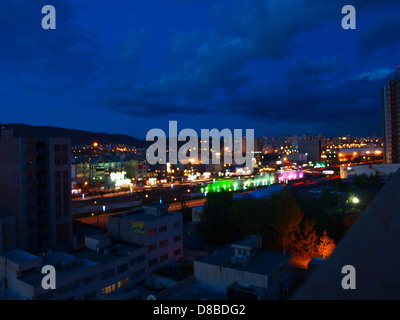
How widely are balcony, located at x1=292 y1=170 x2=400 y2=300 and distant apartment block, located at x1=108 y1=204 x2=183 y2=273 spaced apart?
24.5 feet

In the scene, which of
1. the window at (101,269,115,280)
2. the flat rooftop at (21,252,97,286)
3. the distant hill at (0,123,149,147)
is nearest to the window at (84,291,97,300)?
the window at (101,269,115,280)

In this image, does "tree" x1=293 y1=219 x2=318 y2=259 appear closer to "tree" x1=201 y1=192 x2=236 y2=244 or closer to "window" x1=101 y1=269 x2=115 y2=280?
"tree" x1=201 y1=192 x2=236 y2=244

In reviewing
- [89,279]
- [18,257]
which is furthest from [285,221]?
[18,257]

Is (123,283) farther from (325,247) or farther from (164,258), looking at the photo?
(325,247)

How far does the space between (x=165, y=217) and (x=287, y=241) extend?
3.94m

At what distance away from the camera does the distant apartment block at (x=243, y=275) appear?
538 cm

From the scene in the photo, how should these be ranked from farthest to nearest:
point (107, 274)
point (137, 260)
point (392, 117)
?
1. point (392, 117)
2. point (137, 260)
3. point (107, 274)

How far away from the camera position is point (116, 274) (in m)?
6.67

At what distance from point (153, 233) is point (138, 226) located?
47 centimetres

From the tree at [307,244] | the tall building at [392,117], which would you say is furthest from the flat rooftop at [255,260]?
the tall building at [392,117]

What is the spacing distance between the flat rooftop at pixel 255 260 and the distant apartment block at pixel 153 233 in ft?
6.81

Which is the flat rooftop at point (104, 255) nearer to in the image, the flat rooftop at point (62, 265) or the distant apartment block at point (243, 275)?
the flat rooftop at point (62, 265)

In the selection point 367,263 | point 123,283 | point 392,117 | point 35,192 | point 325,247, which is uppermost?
point 392,117

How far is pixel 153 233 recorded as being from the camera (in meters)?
8.02
